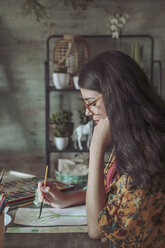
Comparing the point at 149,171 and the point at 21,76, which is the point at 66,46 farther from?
the point at 149,171

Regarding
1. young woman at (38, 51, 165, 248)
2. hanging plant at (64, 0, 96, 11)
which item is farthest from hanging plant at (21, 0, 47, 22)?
young woman at (38, 51, 165, 248)

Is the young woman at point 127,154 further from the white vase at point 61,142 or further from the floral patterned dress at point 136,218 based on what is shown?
the white vase at point 61,142

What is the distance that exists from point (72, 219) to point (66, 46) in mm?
2156

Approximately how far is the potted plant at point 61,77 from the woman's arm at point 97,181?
187 centimetres

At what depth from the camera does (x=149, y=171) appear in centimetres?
108

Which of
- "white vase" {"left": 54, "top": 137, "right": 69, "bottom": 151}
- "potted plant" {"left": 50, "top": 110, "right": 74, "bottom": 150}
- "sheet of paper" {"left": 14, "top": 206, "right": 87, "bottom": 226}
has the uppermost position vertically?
"sheet of paper" {"left": 14, "top": 206, "right": 87, "bottom": 226}

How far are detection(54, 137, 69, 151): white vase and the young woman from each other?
1.80 m

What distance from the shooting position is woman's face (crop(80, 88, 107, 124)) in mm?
1271

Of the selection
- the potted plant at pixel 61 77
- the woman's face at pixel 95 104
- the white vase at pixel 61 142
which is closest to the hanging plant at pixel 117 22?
the potted plant at pixel 61 77

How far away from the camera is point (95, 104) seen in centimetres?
129

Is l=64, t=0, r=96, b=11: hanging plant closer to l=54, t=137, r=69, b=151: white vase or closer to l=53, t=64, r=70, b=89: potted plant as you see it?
l=53, t=64, r=70, b=89: potted plant

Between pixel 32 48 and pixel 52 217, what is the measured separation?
8.00ft

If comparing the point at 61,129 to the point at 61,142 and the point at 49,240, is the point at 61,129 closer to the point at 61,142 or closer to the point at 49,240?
the point at 61,142

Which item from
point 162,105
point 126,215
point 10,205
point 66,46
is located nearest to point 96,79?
point 162,105
